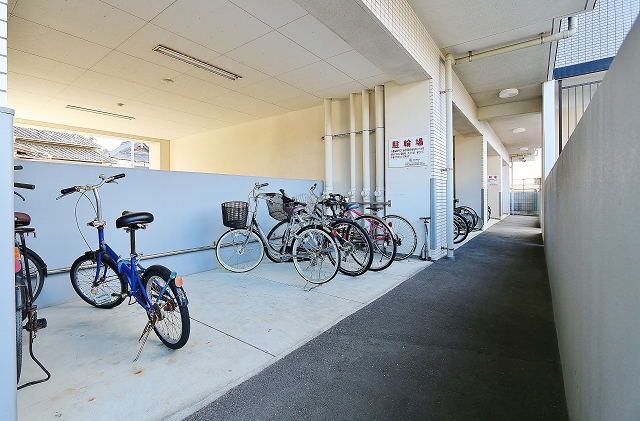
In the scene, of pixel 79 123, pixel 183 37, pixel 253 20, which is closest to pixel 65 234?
pixel 183 37

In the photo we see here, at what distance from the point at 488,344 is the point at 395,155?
3215 millimetres

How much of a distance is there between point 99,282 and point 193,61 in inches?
121

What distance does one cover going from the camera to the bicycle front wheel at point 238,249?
3.91m

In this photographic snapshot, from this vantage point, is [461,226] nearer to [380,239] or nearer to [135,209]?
[380,239]

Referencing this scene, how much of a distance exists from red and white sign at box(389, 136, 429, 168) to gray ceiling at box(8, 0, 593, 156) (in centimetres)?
88

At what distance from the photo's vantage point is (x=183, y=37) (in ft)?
11.8

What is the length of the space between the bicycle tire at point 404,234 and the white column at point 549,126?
2987 millimetres

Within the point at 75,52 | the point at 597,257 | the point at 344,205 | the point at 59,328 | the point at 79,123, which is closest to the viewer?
the point at 597,257

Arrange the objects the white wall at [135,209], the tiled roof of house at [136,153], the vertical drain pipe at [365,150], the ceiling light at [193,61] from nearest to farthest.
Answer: the white wall at [135,209] → the ceiling light at [193,61] → the vertical drain pipe at [365,150] → the tiled roof of house at [136,153]

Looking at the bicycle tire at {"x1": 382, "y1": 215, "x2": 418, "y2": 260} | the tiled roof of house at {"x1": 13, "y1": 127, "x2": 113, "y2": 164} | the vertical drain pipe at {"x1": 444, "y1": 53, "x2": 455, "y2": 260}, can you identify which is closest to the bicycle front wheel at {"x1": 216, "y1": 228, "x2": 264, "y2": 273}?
the bicycle tire at {"x1": 382, "y1": 215, "x2": 418, "y2": 260}

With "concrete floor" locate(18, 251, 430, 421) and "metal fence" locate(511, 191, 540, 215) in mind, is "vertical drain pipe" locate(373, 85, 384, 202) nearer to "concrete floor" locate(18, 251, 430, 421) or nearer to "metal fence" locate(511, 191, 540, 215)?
"concrete floor" locate(18, 251, 430, 421)

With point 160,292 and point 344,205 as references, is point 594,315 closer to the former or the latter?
point 160,292

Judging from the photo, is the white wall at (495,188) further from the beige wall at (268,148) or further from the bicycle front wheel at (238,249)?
the bicycle front wheel at (238,249)

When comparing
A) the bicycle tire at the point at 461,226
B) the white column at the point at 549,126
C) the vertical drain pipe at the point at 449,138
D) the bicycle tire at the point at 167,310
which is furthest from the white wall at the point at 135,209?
the white column at the point at 549,126
